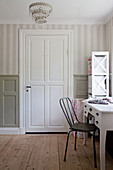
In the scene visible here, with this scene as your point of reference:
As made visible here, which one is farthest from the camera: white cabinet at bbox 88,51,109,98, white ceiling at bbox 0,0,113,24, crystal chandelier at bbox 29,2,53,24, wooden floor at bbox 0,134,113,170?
white cabinet at bbox 88,51,109,98

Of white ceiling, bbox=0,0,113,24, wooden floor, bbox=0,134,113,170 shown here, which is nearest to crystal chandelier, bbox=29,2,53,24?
white ceiling, bbox=0,0,113,24

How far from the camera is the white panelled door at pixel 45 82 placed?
3.74m

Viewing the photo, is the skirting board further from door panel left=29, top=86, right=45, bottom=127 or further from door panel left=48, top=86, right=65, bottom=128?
door panel left=48, top=86, right=65, bottom=128

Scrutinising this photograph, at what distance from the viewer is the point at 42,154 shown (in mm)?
2627

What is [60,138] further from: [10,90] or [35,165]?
[10,90]

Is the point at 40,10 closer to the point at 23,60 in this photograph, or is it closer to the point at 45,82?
the point at 23,60

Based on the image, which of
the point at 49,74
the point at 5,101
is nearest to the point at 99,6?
the point at 49,74

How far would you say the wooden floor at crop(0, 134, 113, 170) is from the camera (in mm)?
2244

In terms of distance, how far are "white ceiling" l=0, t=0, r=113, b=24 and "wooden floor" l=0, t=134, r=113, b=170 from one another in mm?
2432

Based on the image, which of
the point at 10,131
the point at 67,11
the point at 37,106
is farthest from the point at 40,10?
the point at 10,131

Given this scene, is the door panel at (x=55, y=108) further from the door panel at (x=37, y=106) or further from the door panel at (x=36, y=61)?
the door panel at (x=36, y=61)

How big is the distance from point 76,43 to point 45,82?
108cm

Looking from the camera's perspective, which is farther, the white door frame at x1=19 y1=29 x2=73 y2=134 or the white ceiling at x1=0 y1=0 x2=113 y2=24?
the white door frame at x1=19 y1=29 x2=73 y2=134

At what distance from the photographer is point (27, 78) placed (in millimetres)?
3734
